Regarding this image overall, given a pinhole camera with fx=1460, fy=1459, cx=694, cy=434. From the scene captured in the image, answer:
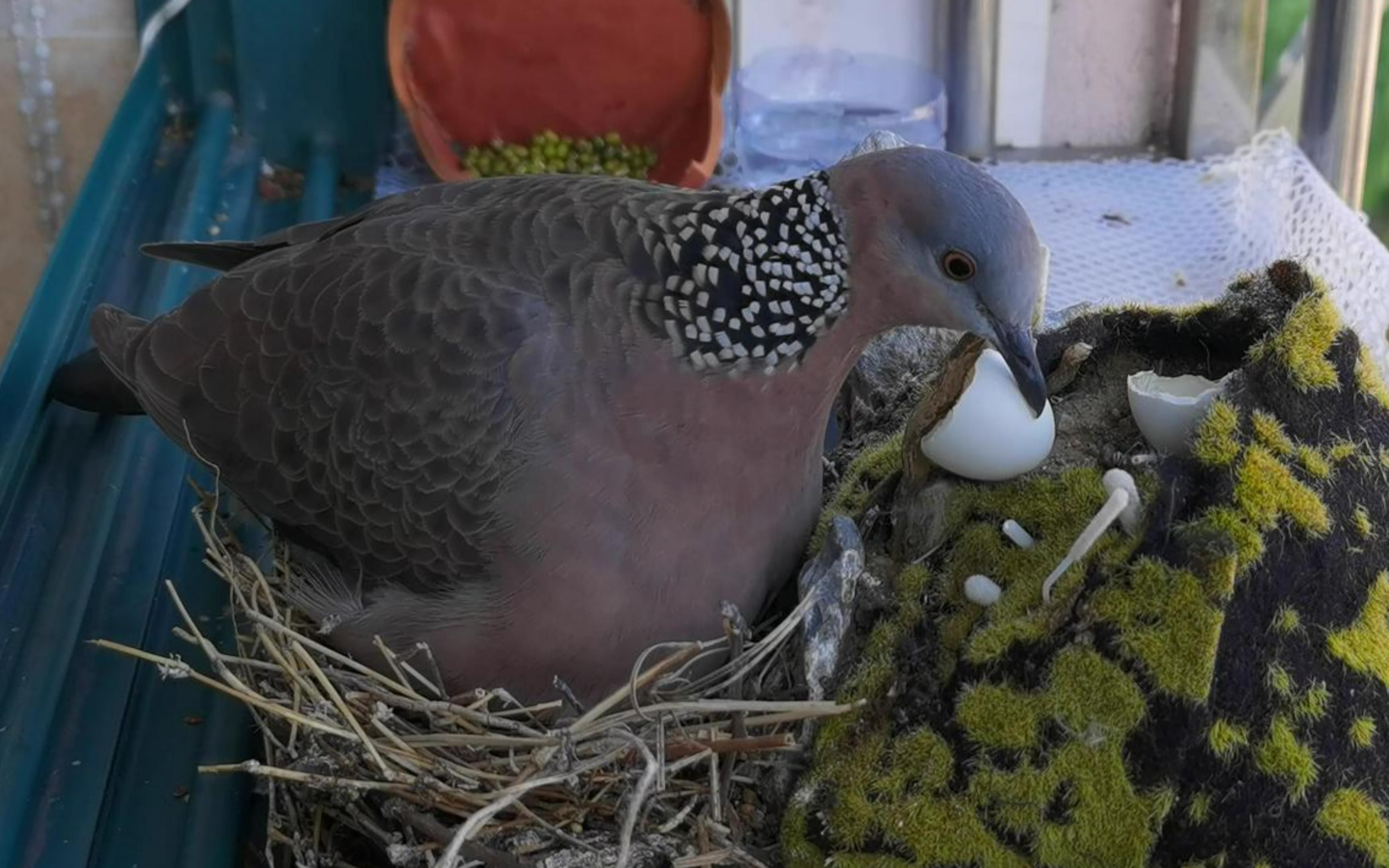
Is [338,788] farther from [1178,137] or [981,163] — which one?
[1178,137]

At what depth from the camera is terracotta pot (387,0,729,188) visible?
1.84 metres

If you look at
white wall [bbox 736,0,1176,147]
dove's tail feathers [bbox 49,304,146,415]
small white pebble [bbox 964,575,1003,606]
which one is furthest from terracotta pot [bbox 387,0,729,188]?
small white pebble [bbox 964,575,1003,606]

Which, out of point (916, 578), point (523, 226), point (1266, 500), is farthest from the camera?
point (523, 226)

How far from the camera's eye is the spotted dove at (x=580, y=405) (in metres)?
0.99

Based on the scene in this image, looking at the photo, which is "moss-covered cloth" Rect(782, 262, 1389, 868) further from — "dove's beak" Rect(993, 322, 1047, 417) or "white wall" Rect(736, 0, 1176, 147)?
"white wall" Rect(736, 0, 1176, 147)

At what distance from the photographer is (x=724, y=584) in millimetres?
1058

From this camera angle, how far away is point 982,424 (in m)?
0.96

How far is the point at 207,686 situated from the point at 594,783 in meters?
0.40

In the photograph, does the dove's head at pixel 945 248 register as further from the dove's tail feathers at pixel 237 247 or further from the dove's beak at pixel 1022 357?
the dove's tail feathers at pixel 237 247

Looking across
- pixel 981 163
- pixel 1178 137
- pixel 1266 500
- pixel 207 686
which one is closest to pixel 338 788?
pixel 207 686

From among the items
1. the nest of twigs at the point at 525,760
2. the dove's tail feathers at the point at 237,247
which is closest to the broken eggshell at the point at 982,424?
the nest of twigs at the point at 525,760

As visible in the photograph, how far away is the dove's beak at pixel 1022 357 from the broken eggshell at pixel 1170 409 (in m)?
0.09

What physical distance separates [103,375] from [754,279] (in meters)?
0.69

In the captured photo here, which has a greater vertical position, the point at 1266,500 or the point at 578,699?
the point at 1266,500
